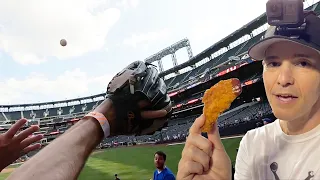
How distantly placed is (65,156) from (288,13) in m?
0.89

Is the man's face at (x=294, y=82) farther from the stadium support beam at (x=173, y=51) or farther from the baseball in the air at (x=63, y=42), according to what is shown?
the stadium support beam at (x=173, y=51)

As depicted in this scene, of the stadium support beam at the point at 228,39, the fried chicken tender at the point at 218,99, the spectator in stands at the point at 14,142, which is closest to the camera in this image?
the fried chicken tender at the point at 218,99

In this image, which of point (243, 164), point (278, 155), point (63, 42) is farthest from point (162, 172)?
point (63, 42)

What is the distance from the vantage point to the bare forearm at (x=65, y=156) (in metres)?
0.91

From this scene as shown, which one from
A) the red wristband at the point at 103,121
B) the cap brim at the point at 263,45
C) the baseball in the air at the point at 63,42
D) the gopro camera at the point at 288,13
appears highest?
the baseball in the air at the point at 63,42

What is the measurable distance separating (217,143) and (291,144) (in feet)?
1.24

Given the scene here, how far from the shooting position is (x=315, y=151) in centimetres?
121

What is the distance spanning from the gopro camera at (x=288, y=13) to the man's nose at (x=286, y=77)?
6.2 inches

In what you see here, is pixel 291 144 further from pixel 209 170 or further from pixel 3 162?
pixel 3 162

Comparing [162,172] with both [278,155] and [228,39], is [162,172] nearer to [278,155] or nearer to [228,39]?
[278,155]

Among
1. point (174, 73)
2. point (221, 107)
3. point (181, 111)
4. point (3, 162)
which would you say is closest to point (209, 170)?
point (221, 107)

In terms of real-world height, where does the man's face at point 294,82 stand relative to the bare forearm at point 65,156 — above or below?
above

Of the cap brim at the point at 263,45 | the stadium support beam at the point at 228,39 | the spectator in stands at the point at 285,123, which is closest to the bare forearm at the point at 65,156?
the spectator in stands at the point at 285,123

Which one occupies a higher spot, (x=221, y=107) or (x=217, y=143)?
(x=221, y=107)
